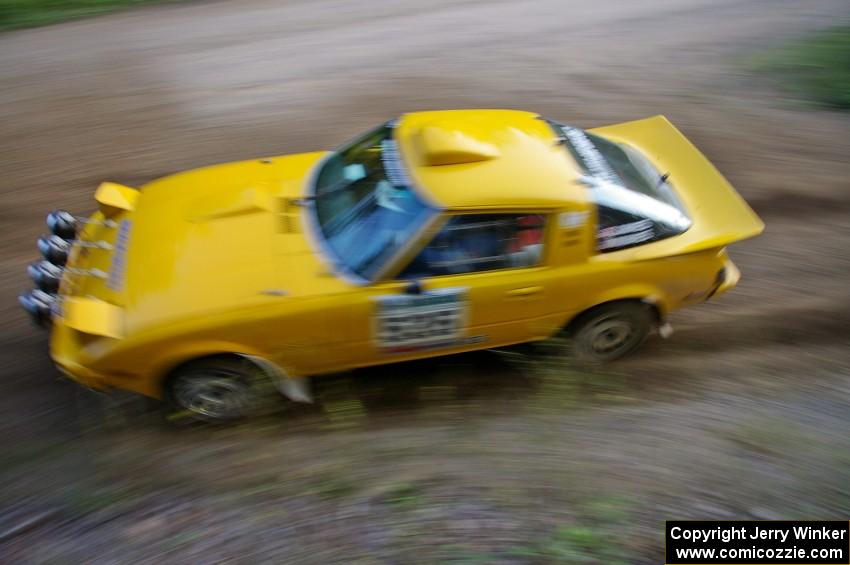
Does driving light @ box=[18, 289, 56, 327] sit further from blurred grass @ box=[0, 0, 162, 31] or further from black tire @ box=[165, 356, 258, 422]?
blurred grass @ box=[0, 0, 162, 31]

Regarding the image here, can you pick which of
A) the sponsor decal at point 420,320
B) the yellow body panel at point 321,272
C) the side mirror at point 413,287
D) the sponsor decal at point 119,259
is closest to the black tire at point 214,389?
the yellow body panel at point 321,272

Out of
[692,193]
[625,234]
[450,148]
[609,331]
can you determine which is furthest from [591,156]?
[609,331]

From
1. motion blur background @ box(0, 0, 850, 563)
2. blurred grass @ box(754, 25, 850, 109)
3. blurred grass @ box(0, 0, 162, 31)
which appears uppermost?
blurred grass @ box(0, 0, 162, 31)

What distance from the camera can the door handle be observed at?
381 centimetres

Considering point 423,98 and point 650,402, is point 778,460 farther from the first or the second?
point 423,98

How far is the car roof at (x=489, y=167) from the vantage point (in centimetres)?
368

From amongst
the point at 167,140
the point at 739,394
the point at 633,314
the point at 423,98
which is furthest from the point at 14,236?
the point at 739,394

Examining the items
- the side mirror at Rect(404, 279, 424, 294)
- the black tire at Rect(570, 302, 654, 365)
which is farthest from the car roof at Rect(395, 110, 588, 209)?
the black tire at Rect(570, 302, 654, 365)

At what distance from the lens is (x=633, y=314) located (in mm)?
4219

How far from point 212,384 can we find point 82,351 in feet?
2.36

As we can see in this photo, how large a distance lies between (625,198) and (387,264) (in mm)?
1518

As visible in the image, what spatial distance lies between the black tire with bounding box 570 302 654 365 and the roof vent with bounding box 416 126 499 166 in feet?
4.02

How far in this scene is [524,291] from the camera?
151 inches

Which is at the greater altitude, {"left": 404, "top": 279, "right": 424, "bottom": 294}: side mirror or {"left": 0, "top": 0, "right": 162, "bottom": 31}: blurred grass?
{"left": 0, "top": 0, "right": 162, "bottom": 31}: blurred grass
